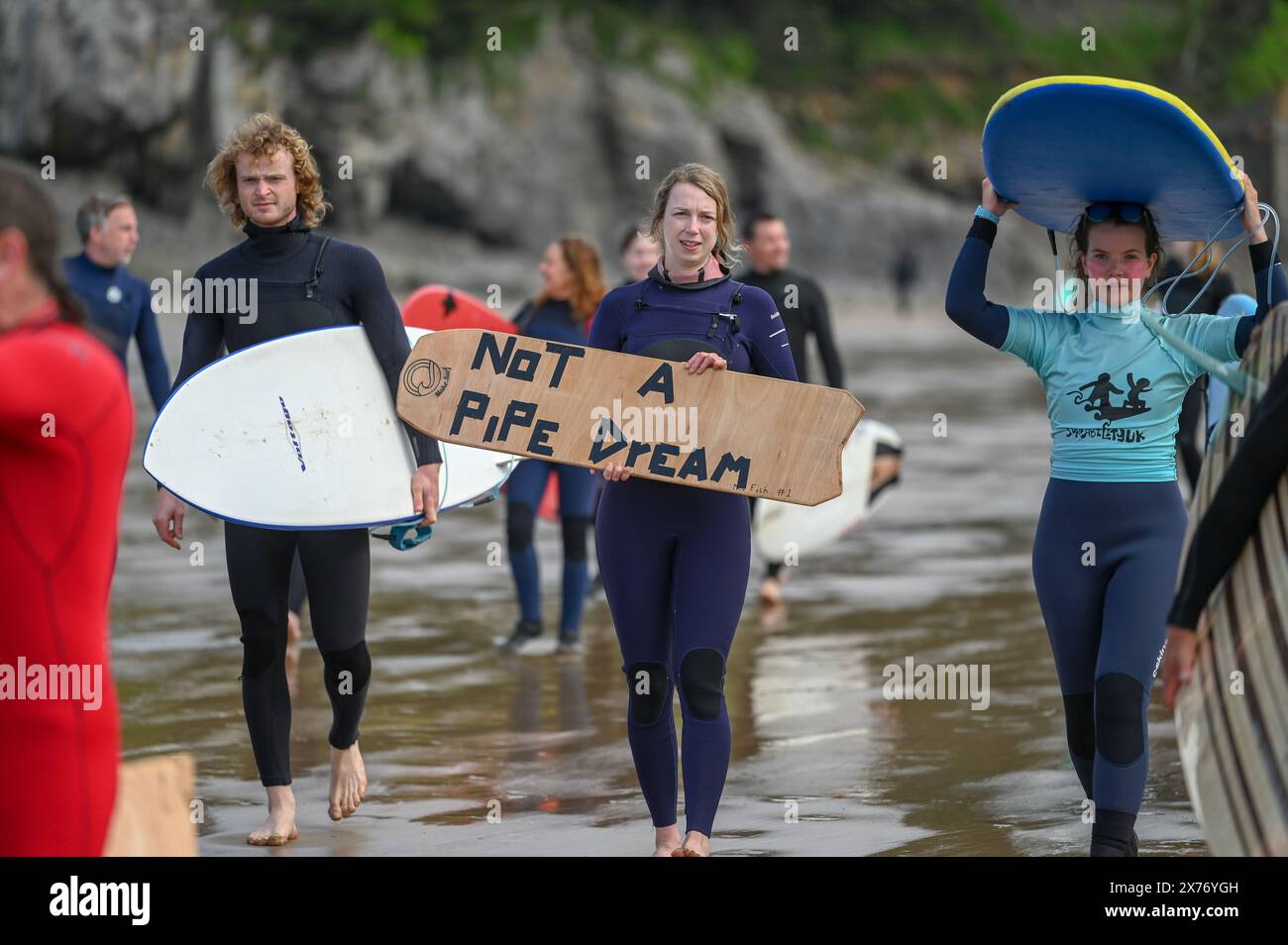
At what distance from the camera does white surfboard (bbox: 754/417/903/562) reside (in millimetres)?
10195

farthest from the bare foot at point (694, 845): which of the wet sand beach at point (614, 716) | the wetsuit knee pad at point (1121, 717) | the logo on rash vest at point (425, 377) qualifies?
the logo on rash vest at point (425, 377)

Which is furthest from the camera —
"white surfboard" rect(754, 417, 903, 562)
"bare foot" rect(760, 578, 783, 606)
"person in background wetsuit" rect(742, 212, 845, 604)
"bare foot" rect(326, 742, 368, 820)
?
"white surfboard" rect(754, 417, 903, 562)

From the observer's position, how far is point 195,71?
125ft

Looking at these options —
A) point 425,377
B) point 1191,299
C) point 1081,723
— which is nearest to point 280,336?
point 425,377

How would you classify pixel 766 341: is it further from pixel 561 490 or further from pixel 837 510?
pixel 837 510

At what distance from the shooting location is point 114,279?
27.5ft

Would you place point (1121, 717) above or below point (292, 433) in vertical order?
below

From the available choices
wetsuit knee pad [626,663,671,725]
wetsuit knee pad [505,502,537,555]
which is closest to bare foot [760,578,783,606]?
wetsuit knee pad [505,502,537,555]

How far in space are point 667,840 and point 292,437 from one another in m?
1.73

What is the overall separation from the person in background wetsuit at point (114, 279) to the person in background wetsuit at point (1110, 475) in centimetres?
461

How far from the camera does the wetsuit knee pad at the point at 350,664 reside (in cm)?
558

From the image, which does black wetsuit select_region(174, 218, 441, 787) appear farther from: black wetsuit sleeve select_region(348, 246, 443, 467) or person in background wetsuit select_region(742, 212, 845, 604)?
person in background wetsuit select_region(742, 212, 845, 604)

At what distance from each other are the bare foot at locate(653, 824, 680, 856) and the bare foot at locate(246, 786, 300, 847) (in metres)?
1.15
